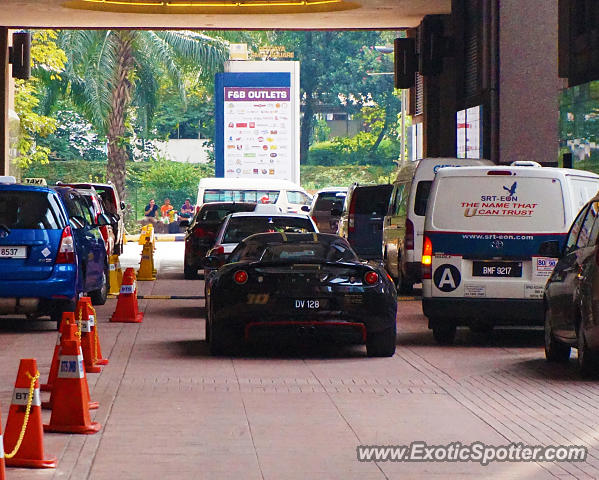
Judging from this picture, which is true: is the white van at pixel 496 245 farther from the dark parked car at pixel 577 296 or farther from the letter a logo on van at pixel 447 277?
the dark parked car at pixel 577 296

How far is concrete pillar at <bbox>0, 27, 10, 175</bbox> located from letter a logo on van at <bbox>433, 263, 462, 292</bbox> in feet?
75.1

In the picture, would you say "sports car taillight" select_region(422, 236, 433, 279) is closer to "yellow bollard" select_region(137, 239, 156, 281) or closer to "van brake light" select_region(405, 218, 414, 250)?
"van brake light" select_region(405, 218, 414, 250)

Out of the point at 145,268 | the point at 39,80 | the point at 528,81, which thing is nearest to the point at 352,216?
the point at 145,268

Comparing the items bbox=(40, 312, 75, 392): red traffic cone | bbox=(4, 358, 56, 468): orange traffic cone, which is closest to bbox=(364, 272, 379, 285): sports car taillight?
bbox=(40, 312, 75, 392): red traffic cone

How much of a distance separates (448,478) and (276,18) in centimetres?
2763

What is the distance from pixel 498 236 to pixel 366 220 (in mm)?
13589

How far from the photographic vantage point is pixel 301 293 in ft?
44.4

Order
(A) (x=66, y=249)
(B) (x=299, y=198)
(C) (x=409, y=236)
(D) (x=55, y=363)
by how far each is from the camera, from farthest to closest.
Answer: (B) (x=299, y=198)
(C) (x=409, y=236)
(A) (x=66, y=249)
(D) (x=55, y=363)

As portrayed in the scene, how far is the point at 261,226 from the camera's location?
2033cm

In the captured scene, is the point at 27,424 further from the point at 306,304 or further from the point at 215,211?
the point at 215,211

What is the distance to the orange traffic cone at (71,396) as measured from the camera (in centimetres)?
881

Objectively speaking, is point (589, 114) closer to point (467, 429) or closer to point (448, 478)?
point (467, 429)

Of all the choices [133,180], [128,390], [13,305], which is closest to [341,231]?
[13,305]

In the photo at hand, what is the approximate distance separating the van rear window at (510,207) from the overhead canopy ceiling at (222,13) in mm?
16908
